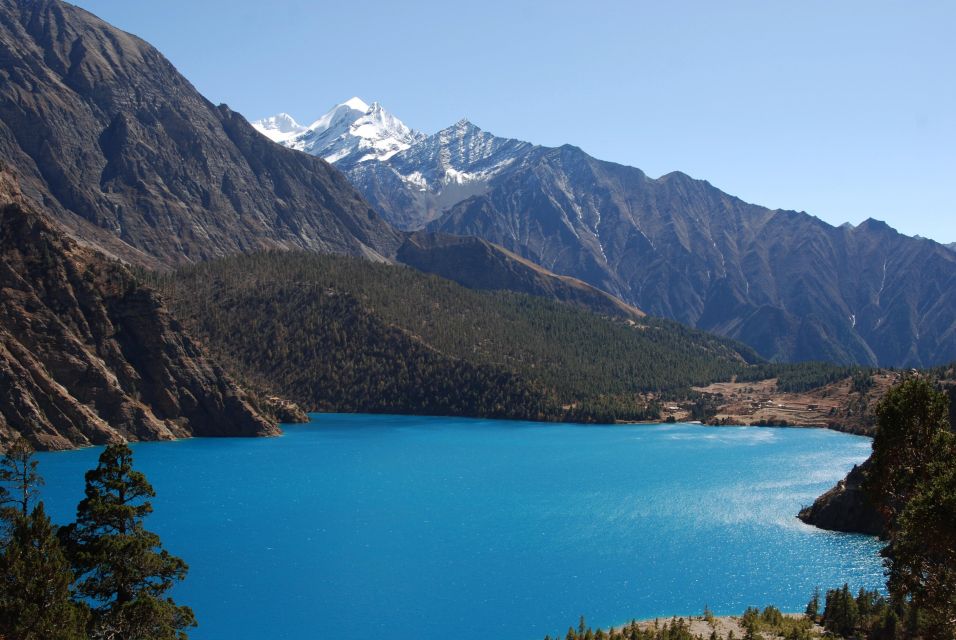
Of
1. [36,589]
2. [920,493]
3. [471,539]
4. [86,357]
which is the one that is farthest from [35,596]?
[86,357]

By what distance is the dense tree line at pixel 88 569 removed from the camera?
37938mm

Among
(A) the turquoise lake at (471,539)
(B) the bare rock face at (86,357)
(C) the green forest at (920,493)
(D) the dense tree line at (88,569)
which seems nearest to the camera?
(C) the green forest at (920,493)

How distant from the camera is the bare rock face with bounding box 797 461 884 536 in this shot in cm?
10525

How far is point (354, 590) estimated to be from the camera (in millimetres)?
82000

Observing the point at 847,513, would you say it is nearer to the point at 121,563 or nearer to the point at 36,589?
the point at 121,563

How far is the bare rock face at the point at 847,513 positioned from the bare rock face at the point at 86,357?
407 ft

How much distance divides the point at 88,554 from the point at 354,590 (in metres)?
42.0

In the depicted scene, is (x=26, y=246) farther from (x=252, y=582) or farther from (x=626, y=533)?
(x=626, y=533)

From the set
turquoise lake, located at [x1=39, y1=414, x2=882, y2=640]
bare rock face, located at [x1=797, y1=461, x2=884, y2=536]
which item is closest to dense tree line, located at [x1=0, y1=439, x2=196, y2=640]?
turquoise lake, located at [x1=39, y1=414, x2=882, y2=640]

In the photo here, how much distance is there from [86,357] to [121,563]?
447 feet

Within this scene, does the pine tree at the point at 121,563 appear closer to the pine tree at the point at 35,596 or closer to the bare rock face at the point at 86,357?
the pine tree at the point at 35,596

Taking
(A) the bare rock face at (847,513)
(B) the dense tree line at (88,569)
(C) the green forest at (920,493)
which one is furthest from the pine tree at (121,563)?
(A) the bare rock face at (847,513)

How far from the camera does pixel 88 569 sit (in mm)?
43438

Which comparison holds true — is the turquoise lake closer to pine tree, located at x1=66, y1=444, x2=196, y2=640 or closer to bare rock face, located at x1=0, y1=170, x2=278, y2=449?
bare rock face, located at x1=0, y1=170, x2=278, y2=449
